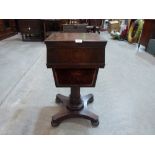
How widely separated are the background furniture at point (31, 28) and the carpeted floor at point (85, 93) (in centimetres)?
170

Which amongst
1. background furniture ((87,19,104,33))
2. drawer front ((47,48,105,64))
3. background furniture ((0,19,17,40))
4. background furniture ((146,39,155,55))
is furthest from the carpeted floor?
background furniture ((87,19,104,33))

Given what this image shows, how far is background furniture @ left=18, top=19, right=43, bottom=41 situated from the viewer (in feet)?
15.0

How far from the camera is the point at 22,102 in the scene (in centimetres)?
184

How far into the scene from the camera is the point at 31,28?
4.70 meters

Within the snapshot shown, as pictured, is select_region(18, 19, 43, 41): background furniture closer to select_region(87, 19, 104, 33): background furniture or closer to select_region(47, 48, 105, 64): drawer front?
select_region(87, 19, 104, 33): background furniture

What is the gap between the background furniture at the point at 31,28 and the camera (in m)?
4.58

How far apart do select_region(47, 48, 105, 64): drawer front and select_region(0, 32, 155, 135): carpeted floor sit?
0.63 meters

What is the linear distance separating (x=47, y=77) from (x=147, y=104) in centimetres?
138

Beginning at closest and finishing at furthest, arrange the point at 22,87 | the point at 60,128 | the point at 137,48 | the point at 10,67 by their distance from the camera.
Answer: the point at 60,128
the point at 22,87
the point at 10,67
the point at 137,48

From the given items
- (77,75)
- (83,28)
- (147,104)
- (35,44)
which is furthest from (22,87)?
(35,44)

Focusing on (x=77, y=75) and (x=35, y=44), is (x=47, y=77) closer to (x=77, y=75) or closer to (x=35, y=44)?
(x=77, y=75)

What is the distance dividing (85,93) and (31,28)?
11.0 feet

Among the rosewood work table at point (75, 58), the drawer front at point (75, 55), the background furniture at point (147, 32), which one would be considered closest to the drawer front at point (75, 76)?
the rosewood work table at point (75, 58)

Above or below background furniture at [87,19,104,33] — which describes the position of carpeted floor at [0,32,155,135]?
below
